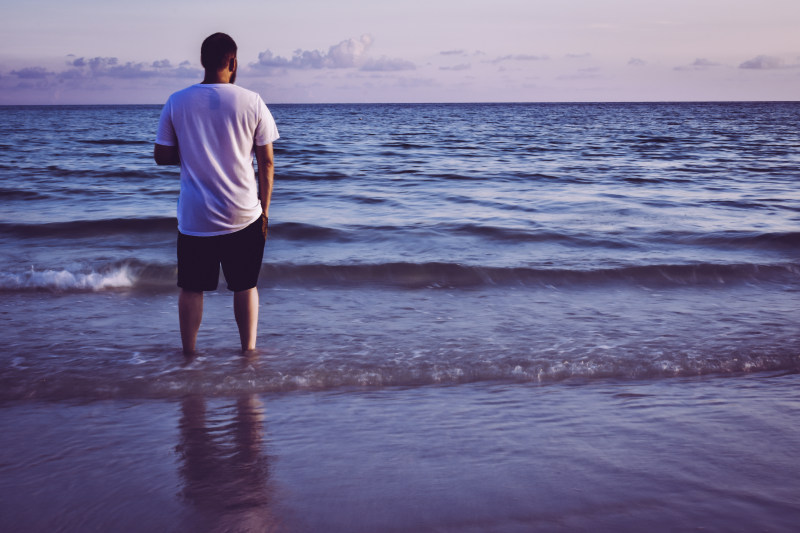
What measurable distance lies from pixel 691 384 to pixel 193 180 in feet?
10.0

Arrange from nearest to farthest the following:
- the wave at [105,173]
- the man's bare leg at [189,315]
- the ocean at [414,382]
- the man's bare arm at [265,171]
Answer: the ocean at [414,382] < the man's bare arm at [265,171] < the man's bare leg at [189,315] < the wave at [105,173]

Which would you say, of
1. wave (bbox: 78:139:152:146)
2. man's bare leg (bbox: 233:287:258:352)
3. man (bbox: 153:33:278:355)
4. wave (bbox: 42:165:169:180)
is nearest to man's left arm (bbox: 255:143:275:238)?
man (bbox: 153:33:278:355)

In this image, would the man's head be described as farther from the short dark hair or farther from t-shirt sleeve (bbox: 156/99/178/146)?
t-shirt sleeve (bbox: 156/99/178/146)

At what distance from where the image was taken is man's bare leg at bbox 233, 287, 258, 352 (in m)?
4.16

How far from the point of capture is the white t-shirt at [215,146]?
372 cm

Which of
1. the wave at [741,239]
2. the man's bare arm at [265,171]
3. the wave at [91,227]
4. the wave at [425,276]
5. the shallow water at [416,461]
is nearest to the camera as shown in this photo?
the shallow water at [416,461]

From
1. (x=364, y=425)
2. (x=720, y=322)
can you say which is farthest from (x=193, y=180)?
(x=720, y=322)

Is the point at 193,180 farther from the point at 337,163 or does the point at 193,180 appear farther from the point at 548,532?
the point at 337,163

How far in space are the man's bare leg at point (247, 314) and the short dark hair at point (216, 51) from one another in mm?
1331

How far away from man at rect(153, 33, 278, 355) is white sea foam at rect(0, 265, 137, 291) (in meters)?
2.70

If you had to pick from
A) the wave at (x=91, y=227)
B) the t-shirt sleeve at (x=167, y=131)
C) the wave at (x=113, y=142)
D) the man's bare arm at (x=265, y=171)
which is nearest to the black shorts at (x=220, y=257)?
the man's bare arm at (x=265, y=171)

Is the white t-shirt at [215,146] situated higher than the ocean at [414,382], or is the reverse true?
the white t-shirt at [215,146]

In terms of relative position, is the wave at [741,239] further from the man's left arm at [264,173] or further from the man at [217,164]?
the man at [217,164]

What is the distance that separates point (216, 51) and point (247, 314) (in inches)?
62.0
